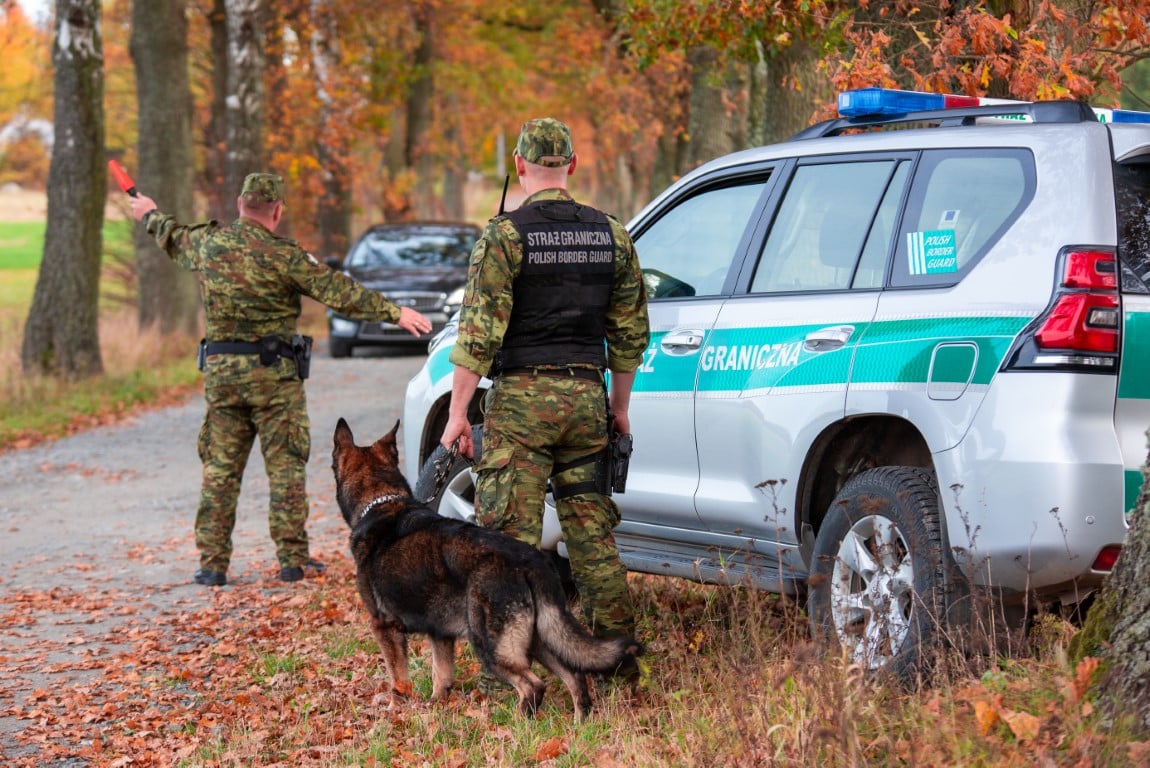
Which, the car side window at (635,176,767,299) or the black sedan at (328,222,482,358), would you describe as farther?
the black sedan at (328,222,482,358)

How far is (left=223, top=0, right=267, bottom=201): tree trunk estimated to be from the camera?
22.0 metres

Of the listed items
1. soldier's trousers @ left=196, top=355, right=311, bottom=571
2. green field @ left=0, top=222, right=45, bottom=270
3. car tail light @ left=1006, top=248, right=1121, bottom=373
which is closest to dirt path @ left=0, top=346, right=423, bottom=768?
soldier's trousers @ left=196, top=355, right=311, bottom=571

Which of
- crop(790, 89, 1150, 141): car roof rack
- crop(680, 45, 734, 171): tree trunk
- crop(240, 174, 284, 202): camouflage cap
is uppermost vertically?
crop(680, 45, 734, 171): tree trunk

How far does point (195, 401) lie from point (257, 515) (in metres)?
6.87

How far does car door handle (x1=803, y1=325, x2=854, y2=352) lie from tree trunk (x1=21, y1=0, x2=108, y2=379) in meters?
13.3

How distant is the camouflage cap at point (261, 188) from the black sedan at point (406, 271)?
1145cm

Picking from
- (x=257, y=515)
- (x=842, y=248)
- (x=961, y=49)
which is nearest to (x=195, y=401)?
(x=257, y=515)

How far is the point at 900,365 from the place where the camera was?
4.74 metres

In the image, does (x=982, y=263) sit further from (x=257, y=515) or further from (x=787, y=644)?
(x=257, y=515)

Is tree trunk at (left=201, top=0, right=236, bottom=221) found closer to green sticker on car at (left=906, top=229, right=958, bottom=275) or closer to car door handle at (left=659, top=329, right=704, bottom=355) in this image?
car door handle at (left=659, top=329, right=704, bottom=355)

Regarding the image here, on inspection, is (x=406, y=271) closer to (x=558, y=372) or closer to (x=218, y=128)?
(x=218, y=128)

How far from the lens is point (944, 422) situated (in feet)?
14.9

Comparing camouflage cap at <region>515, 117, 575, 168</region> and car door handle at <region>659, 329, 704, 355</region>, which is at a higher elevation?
camouflage cap at <region>515, 117, 575, 168</region>

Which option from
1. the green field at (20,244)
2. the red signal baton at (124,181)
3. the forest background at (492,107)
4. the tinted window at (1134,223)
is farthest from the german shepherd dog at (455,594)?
the green field at (20,244)
